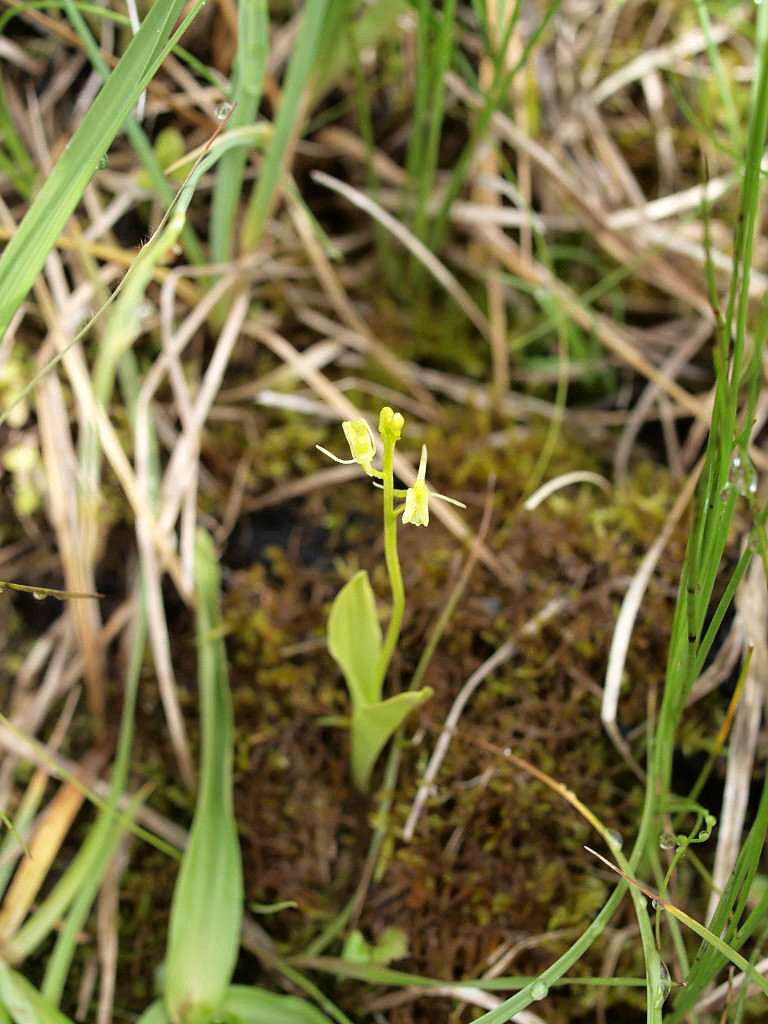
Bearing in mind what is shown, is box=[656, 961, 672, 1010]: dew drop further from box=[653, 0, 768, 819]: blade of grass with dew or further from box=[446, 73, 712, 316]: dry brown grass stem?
box=[446, 73, 712, 316]: dry brown grass stem

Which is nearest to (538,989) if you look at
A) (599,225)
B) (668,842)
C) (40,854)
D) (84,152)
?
(668,842)

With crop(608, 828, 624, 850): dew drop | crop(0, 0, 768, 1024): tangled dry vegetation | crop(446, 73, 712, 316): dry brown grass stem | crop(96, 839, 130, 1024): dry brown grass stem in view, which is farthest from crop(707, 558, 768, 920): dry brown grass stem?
crop(96, 839, 130, 1024): dry brown grass stem

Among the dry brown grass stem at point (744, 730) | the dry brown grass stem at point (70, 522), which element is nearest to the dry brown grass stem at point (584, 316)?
the dry brown grass stem at point (744, 730)

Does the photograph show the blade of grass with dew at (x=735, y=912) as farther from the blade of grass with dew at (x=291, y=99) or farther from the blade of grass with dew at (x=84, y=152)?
the blade of grass with dew at (x=291, y=99)

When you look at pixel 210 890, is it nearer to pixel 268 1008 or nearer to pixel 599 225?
pixel 268 1008

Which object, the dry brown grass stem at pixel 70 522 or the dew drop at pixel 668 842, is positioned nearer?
the dew drop at pixel 668 842
